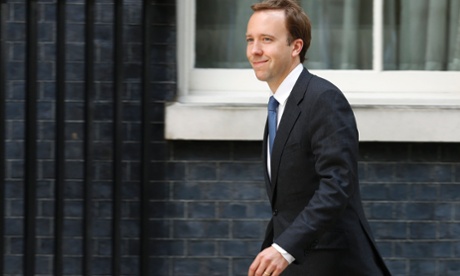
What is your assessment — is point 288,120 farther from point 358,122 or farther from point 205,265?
point 205,265

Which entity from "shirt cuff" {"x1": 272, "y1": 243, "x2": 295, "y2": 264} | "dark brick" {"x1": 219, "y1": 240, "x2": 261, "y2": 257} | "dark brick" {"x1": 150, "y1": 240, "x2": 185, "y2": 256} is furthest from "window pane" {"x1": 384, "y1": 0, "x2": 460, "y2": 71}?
"shirt cuff" {"x1": 272, "y1": 243, "x2": 295, "y2": 264}

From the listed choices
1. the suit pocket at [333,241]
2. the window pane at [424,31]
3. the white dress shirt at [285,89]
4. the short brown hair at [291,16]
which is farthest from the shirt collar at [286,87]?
the window pane at [424,31]

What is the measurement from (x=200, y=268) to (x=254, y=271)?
2695mm

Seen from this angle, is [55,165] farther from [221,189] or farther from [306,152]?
[306,152]

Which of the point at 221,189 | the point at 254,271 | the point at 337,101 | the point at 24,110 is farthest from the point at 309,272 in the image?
the point at 24,110

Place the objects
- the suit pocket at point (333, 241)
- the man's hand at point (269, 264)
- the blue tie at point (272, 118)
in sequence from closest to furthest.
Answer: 1. the man's hand at point (269, 264)
2. the suit pocket at point (333, 241)
3. the blue tie at point (272, 118)

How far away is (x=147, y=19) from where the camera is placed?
6.22m

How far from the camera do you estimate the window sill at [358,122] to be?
20.8ft

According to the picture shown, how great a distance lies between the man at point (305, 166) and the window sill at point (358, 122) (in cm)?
215

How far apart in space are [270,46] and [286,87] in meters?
0.17

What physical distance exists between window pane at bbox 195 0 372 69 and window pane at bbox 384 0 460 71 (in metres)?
0.15

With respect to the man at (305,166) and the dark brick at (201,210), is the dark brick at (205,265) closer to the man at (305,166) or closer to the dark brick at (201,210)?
the dark brick at (201,210)

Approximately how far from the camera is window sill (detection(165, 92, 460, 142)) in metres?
6.34

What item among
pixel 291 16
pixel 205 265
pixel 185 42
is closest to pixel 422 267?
pixel 205 265
